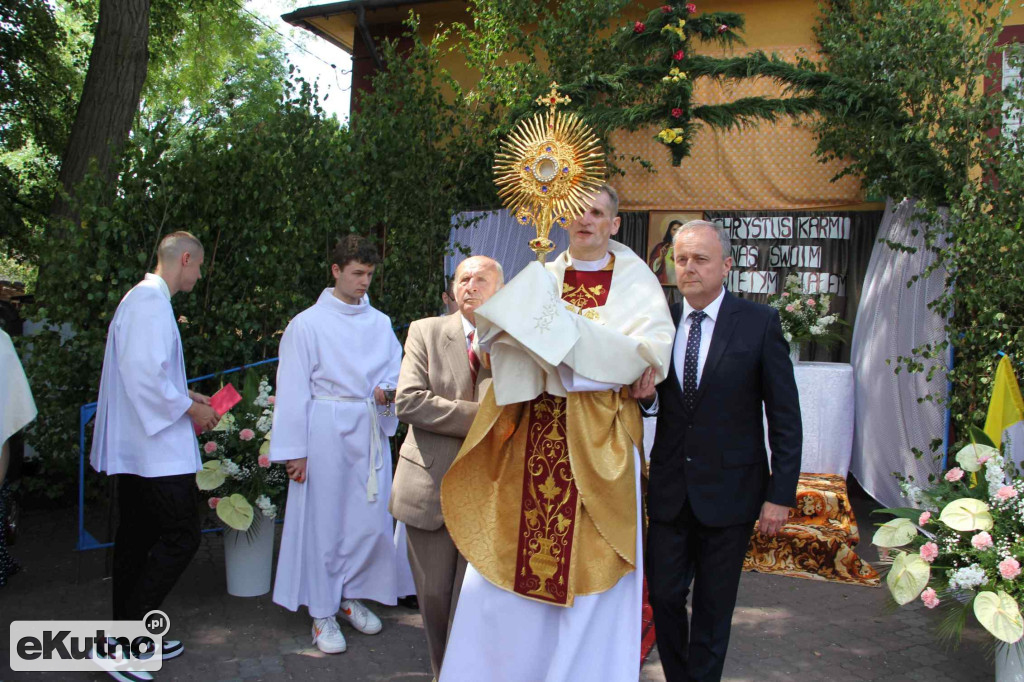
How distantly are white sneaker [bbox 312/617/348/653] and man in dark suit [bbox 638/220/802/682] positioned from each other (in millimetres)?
1706

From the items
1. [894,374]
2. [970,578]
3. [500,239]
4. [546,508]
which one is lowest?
[970,578]

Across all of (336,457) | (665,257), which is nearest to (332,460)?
(336,457)

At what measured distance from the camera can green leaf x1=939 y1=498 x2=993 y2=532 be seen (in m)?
3.77

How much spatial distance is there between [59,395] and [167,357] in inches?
79.4

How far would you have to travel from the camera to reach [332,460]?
4.36 meters

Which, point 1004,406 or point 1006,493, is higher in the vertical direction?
point 1004,406

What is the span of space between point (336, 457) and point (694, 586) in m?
1.94

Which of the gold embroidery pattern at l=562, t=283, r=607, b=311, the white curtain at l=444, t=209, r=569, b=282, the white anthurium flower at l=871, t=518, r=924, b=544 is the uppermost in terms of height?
the white curtain at l=444, t=209, r=569, b=282

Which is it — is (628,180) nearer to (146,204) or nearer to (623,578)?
(146,204)

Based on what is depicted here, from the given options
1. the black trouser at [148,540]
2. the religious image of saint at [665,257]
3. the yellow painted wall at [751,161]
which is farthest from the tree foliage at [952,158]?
the black trouser at [148,540]

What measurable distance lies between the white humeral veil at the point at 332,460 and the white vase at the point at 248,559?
1.97 feet

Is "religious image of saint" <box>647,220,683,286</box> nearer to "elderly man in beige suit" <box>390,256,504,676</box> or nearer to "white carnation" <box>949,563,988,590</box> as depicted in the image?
"white carnation" <box>949,563,988,590</box>

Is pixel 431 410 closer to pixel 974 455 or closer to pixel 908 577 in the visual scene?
pixel 908 577

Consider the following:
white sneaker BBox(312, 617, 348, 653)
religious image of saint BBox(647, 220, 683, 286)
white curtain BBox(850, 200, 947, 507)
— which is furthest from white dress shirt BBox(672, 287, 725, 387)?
religious image of saint BBox(647, 220, 683, 286)
